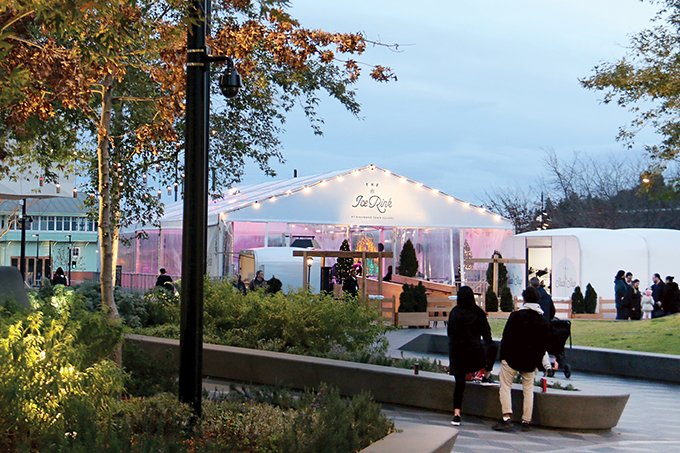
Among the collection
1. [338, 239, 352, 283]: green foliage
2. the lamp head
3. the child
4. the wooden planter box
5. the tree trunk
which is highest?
the lamp head

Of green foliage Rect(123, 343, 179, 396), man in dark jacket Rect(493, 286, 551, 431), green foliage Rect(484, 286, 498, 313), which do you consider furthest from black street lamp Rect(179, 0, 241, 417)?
green foliage Rect(484, 286, 498, 313)

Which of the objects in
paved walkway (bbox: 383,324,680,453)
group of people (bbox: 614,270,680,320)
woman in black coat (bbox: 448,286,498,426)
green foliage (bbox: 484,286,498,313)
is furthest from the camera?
green foliage (bbox: 484,286,498,313)

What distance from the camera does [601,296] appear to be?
26.3 m

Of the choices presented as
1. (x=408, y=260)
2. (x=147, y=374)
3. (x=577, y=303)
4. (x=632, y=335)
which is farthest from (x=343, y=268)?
(x=147, y=374)

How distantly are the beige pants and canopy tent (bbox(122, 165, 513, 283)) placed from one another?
16242 millimetres

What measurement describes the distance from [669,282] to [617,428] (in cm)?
1441

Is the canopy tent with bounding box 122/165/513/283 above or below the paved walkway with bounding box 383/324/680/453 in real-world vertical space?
above

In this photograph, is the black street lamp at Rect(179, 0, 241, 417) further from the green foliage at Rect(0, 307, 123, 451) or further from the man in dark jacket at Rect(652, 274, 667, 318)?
the man in dark jacket at Rect(652, 274, 667, 318)

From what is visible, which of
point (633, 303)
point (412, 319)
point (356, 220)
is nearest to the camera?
point (412, 319)

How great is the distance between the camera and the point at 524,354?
322 inches

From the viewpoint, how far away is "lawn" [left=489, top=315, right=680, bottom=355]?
15961 millimetres

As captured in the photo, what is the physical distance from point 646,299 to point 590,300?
179cm

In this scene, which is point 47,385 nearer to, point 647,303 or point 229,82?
point 229,82

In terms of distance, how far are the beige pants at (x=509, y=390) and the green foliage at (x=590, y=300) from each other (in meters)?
17.0
